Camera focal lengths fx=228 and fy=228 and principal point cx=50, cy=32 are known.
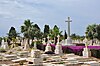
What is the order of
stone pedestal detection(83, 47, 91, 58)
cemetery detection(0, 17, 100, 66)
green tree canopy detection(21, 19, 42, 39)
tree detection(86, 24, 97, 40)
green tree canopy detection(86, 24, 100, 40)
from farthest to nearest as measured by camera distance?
green tree canopy detection(21, 19, 42, 39), tree detection(86, 24, 97, 40), green tree canopy detection(86, 24, 100, 40), stone pedestal detection(83, 47, 91, 58), cemetery detection(0, 17, 100, 66)

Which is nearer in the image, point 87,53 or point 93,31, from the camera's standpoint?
point 87,53

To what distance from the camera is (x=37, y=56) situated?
13961 millimetres

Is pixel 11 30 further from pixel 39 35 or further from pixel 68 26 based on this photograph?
pixel 68 26

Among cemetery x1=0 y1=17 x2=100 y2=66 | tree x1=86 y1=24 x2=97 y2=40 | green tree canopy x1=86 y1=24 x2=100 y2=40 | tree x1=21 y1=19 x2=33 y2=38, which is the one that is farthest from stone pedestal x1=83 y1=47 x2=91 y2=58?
tree x1=21 y1=19 x2=33 y2=38

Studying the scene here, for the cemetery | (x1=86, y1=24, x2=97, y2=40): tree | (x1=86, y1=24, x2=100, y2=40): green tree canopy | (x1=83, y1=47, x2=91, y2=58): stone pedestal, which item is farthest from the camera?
(x1=86, y1=24, x2=97, y2=40): tree

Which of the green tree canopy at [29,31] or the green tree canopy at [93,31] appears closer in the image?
the green tree canopy at [93,31]

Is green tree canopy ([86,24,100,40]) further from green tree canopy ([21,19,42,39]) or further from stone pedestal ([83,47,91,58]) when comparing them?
stone pedestal ([83,47,91,58])

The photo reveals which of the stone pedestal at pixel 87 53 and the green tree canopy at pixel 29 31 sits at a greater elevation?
the green tree canopy at pixel 29 31

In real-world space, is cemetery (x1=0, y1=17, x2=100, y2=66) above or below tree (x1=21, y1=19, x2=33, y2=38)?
below

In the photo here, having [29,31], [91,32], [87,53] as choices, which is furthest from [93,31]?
[87,53]

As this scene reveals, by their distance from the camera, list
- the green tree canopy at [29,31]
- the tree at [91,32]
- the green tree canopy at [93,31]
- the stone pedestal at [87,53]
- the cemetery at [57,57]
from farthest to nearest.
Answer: the green tree canopy at [29,31]
the tree at [91,32]
the green tree canopy at [93,31]
the stone pedestal at [87,53]
the cemetery at [57,57]

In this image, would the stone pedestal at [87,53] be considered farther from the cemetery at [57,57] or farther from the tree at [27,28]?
the tree at [27,28]

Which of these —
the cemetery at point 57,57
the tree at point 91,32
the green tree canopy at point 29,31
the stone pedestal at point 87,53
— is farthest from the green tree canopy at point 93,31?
the stone pedestal at point 87,53

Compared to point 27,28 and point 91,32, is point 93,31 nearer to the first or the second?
point 91,32
